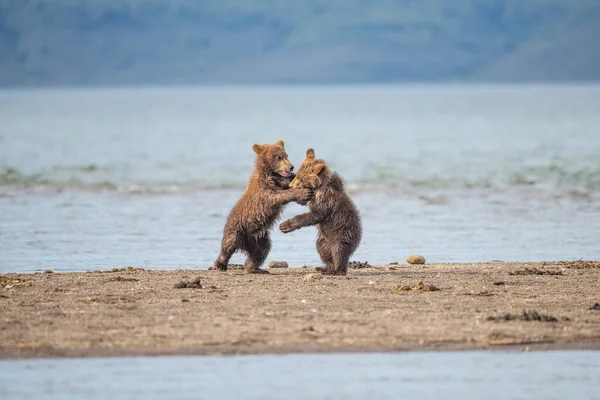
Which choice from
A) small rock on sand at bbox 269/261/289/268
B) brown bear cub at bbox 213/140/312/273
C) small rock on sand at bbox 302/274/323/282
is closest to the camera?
small rock on sand at bbox 302/274/323/282

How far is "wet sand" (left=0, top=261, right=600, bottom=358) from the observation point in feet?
32.7

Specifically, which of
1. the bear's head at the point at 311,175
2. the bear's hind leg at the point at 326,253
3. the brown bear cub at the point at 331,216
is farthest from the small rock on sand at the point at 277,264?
the bear's head at the point at 311,175

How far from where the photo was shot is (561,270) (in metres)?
14.0

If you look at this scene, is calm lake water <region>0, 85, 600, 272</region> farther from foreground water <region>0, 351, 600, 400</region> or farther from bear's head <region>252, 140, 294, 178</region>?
foreground water <region>0, 351, 600, 400</region>

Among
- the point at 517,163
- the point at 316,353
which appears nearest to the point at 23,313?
the point at 316,353

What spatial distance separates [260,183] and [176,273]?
139 centimetres

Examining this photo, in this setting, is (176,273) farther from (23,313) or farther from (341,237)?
(23,313)

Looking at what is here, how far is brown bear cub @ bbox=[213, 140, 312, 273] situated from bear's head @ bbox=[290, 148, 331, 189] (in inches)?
7.9

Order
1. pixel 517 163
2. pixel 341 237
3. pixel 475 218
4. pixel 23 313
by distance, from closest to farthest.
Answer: pixel 23 313, pixel 341 237, pixel 475 218, pixel 517 163

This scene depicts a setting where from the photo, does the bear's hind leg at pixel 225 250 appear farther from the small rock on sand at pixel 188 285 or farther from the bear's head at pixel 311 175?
the small rock on sand at pixel 188 285

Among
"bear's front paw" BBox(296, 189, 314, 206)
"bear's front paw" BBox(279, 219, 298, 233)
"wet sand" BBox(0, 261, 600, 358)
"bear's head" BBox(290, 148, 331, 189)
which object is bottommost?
"wet sand" BBox(0, 261, 600, 358)

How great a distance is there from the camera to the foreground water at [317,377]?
874 centimetres

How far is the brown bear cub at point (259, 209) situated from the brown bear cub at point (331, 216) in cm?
32

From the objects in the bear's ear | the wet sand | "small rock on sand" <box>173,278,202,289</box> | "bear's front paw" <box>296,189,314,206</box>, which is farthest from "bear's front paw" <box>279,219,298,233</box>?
"small rock on sand" <box>173,278,202,289</box>
